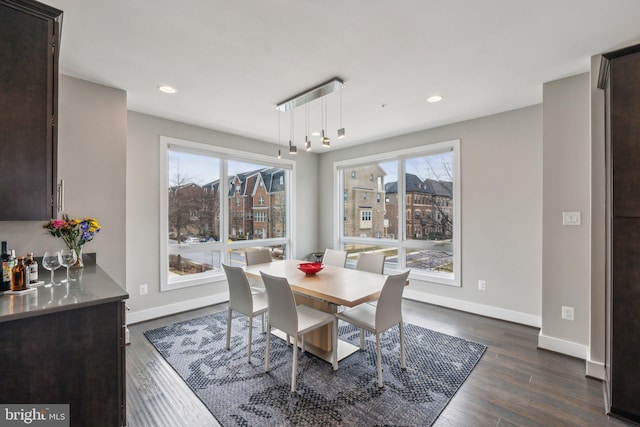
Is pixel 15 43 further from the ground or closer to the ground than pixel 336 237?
further from the ground

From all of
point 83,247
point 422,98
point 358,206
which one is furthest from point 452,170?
point 83,247

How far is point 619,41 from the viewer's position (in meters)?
2.14

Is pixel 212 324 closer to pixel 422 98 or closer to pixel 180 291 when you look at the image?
Answer: pixel 180 291

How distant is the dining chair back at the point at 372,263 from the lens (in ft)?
10.8

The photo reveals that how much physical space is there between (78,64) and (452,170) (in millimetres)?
4340

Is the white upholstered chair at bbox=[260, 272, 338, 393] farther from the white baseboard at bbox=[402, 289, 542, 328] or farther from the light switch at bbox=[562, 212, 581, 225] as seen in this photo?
the light switch at bbox=[562, 212, 581, 225]

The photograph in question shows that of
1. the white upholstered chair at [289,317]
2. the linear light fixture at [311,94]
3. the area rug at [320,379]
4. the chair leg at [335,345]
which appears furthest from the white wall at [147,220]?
the chair leg at [335,345]

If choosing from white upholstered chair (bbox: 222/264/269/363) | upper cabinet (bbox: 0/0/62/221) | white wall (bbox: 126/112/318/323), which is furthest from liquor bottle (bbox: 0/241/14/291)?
white wall (bbox: 126/112/318/323)

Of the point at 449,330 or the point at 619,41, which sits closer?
the point at 619,41

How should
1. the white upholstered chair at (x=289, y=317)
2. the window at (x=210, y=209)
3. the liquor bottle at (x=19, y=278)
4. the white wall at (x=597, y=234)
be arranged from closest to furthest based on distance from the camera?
the liquor bottle at (x=19, y=278) → the white upholstered chair at (x=289, y=317) → the white wall at (x=597, y=234) → the window at (x=210, y=209)

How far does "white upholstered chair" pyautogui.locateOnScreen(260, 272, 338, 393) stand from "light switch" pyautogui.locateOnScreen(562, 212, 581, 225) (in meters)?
2.38

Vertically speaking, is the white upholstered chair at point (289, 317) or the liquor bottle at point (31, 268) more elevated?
the liquor bottle at point (31, 268)

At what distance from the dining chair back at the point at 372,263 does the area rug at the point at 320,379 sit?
72 centimetres

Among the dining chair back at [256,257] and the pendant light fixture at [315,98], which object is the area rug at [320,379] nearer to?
the dining chair back at [256,257]
